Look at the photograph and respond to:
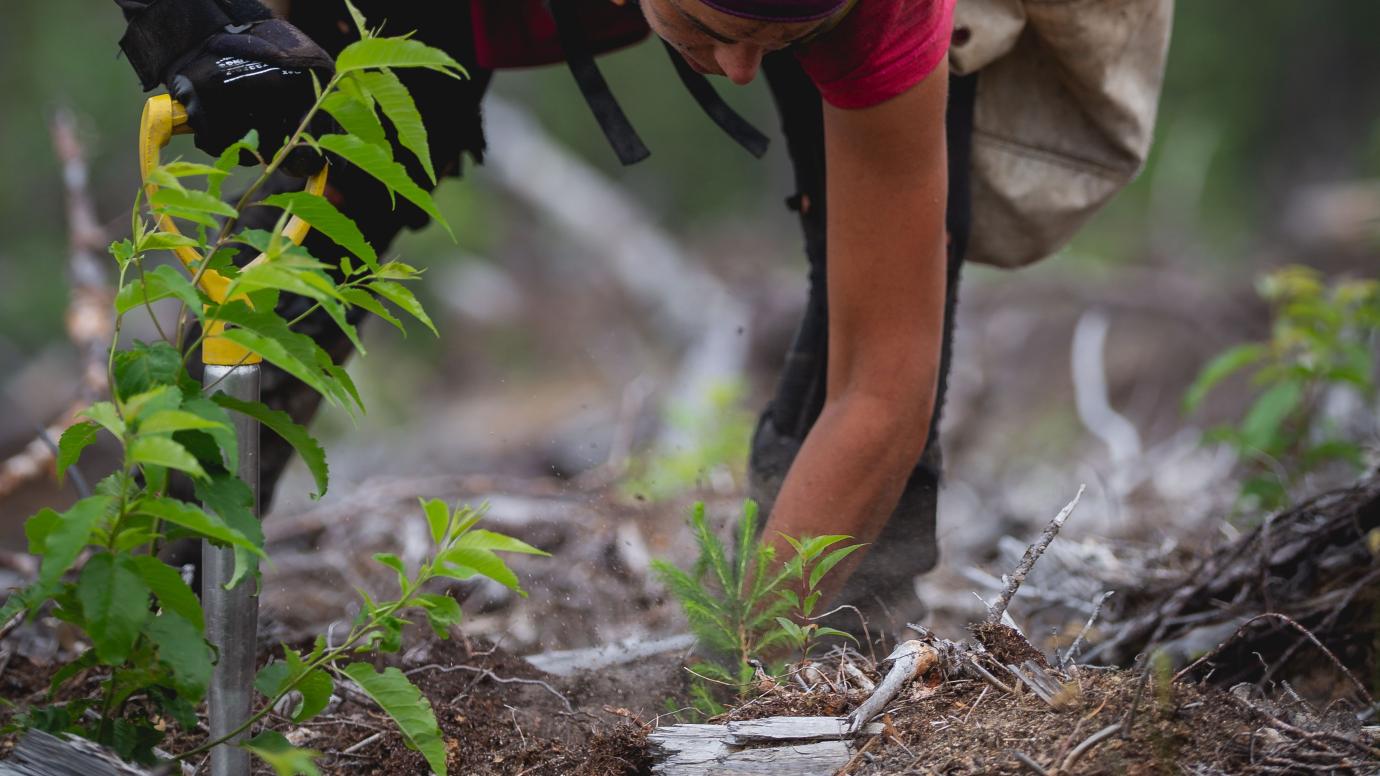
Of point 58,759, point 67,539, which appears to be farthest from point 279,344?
point 58,759

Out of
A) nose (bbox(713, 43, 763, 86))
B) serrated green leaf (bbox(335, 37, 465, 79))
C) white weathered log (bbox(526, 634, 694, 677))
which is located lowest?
white weathered log (bbox(526, 634, 694, 677))

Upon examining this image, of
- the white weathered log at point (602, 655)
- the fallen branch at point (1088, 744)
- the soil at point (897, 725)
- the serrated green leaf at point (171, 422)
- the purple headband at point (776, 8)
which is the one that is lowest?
the white weathered log at point (602, 655)

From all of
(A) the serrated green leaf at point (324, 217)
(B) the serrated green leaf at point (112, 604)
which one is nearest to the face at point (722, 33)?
(A) the serrated green leaf at point (324, 217)

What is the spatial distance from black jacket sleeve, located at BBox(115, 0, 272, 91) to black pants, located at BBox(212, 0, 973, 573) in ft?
1.50

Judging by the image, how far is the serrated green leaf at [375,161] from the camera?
133cm

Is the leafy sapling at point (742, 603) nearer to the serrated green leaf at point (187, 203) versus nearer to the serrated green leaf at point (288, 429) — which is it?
the serrated green leaf at point (288, 429)

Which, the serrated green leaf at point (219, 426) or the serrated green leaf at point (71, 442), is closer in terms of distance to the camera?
the serrated green leaf at point (219, 426)

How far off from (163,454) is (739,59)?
88cm

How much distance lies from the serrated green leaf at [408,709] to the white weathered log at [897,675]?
529mm

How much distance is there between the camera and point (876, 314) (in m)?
1.95

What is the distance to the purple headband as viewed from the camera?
4.89 feet

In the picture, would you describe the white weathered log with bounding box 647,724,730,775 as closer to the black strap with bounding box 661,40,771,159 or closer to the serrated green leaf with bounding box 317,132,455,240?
the serrated green leaf with bounding box 317,132,455,240

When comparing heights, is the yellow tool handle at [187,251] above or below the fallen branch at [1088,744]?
above

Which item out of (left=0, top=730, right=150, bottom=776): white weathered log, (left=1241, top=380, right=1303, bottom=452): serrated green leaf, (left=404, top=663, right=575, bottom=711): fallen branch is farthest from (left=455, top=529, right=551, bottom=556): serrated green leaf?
(left=1241, top=380, right=1303, bottom=452): serrated green leaf
